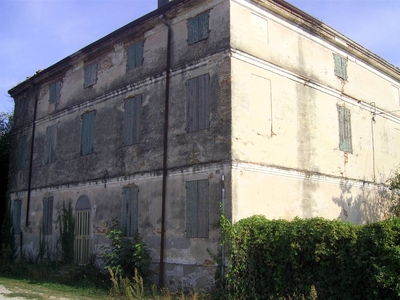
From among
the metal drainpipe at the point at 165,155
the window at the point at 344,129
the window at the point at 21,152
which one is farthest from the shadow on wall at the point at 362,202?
the window at the point at 21,152

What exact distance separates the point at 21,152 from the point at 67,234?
622 centimetres

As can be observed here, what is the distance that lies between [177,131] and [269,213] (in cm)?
361

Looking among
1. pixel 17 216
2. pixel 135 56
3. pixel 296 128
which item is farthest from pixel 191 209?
pixel 17 216

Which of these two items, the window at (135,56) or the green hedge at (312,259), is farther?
the window at (135,56)

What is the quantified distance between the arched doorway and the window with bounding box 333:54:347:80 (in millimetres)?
10142

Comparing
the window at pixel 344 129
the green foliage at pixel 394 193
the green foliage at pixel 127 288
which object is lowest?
the green foliage at pixel 127 288

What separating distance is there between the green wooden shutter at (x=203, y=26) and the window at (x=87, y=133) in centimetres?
580

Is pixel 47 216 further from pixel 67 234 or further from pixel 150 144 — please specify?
pixel 150 144

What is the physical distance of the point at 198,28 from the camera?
1386 cm

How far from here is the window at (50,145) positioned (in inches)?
764

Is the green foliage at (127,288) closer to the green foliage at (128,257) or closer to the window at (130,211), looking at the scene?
the green foliage at (128,257)

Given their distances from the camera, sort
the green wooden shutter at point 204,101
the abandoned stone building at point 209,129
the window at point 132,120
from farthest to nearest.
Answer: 1. the window at point 132,120
2. the green wooden shutter at point 204,101
3. the abandoned stone building at point 209,129

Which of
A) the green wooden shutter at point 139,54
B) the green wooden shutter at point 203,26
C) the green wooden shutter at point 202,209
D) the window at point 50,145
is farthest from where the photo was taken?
the window at point 50,145

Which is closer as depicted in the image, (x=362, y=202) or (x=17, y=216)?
(x=362, y=202)
